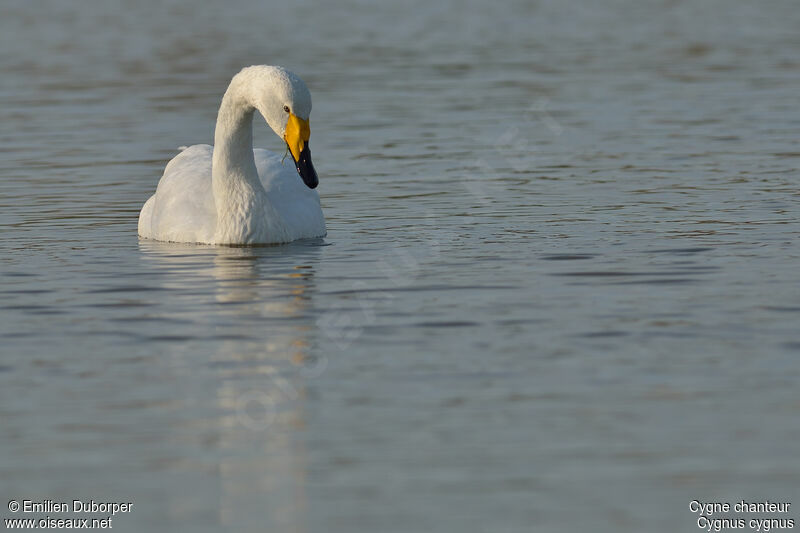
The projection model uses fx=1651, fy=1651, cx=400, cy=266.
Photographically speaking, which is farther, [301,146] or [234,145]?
[234,145]

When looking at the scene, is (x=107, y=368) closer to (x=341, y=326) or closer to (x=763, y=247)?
(x=341, y=326)

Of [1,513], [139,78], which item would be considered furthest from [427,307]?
[139,78]

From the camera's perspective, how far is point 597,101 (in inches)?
974

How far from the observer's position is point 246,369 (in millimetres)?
10023

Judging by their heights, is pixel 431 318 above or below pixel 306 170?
below

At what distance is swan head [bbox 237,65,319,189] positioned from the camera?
13.7m

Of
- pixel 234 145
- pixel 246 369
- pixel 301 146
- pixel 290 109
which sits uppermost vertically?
pixel 290 109

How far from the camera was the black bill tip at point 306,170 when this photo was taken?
44.7 feet

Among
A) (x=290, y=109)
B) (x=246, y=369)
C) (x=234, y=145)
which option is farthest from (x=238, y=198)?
(x=246, y=369)

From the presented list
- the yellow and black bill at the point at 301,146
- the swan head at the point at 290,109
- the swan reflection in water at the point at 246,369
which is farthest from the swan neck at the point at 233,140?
the yellow and black bill at the point at 301,146

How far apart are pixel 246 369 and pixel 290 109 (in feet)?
14.0

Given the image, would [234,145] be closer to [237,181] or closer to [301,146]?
[237,181]

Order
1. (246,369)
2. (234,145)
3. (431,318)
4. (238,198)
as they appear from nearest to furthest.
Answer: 1. (246,369)
2. (431,318)
3. (238,198)
4. (234,145)

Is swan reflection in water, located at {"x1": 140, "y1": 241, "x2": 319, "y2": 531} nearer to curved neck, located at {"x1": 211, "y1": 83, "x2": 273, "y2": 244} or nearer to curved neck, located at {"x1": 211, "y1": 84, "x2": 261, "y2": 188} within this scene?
curved neck, located at {"x1": 211, "y1": 83, "x2": 273, "y2": 244}
